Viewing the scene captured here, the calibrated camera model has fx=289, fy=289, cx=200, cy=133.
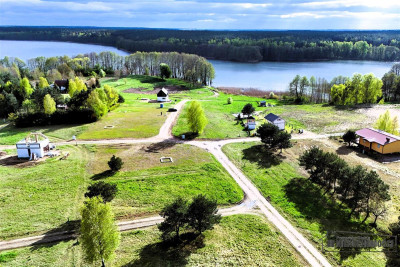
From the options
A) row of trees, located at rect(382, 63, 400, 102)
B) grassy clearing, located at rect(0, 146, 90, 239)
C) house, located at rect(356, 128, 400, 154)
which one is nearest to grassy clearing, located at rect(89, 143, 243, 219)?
grassy clearing, located at rect(0, 146, 90, 239)

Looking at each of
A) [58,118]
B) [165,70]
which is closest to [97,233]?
[58,118]

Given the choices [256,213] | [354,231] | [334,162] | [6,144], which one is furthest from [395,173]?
[6,144]

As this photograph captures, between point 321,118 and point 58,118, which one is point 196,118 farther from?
point 321,118

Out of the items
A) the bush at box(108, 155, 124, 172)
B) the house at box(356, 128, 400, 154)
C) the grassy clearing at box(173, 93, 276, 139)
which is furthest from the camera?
the grassy clearing at box(173, 93, 276, 139)

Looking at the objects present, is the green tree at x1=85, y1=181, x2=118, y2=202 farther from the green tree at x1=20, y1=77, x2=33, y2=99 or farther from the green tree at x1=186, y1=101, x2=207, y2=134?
the green tree at x1=20, y1=77, x2=33, y2=99

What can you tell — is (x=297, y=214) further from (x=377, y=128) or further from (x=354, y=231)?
(x=377, y=128)

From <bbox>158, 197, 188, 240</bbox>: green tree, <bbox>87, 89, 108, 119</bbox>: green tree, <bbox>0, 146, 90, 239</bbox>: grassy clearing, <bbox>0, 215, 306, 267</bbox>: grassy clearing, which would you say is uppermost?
<bbox>87, 89, 108, 119</bbox>: green tree

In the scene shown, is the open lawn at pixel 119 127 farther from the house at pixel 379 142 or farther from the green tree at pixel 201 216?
the house at pixel 379 142
